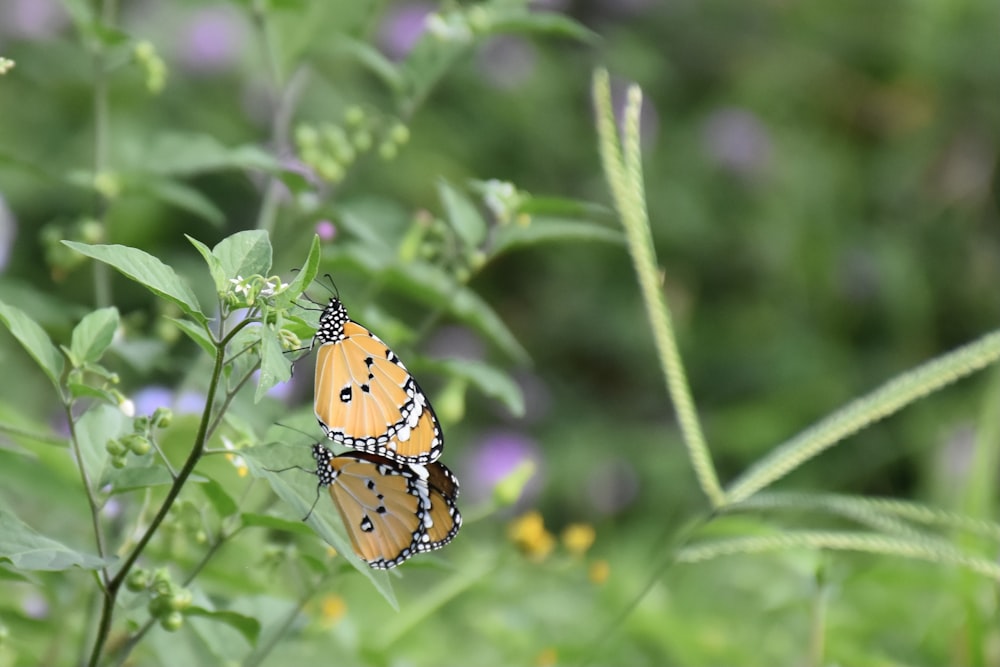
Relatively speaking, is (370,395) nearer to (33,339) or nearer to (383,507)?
(383,507)

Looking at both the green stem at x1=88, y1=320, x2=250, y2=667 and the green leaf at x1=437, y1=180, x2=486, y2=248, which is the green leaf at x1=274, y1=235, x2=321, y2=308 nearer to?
the green stem at x1=88, y1=320, x2=250, y2=667

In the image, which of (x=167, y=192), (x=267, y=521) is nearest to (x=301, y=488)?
(x=267, y=521)

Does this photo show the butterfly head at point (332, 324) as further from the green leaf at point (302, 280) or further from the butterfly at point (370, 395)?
the green leaf at point (302, 280)

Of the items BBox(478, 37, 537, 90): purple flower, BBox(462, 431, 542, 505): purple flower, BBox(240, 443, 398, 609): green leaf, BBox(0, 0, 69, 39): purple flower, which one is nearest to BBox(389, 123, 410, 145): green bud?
BBox(240, 443, 398, 609): green leaf

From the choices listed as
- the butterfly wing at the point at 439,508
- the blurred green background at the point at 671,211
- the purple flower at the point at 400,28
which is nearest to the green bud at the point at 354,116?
the butterfly wing at the point at 439,508

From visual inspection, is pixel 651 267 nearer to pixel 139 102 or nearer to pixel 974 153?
pixel 139 102
